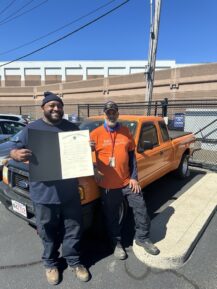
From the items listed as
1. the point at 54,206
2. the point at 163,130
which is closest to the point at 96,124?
the point at 163,130

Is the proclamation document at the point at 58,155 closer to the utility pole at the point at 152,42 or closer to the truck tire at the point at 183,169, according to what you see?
the truck tire at the point at 183,169

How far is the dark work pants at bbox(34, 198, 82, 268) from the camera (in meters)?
2.52

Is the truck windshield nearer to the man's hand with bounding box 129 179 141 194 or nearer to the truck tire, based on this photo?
the man's hand with bounding box 129 179 141 194

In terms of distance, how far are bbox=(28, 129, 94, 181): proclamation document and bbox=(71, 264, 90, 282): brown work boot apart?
1.15 meters

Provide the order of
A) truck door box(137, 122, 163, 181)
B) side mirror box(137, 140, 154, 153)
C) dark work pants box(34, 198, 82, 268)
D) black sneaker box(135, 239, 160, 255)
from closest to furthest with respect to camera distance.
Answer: dark work pants box(34, 198, 82, 268) < black sneaker box(135, 239, 160, 255) < side mirror box(137, 140, 154, 153) < truck door box(137, 122, 163, 181)

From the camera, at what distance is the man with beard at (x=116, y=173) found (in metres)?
2.83

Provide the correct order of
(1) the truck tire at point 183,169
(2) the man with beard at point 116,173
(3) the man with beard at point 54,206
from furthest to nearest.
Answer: (1) the truck tire at point 183,169
(2) the man with beard at point 116,173
(3) the man with beard at point 54,206

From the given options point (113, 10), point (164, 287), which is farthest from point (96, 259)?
point (113, 10)

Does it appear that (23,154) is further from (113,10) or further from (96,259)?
(113,10)

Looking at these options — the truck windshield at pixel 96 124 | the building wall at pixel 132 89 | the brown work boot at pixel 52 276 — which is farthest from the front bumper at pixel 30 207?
the building wall at pixel 132 89

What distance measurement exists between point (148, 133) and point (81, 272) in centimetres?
265

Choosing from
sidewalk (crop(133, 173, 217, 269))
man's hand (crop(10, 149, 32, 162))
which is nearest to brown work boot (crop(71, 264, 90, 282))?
sidewalk (crop(133, 173, 217, 269))

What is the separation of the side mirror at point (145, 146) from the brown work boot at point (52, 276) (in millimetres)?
2117

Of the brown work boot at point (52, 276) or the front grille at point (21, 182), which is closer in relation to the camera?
the brown work boot at point (52, 276)
